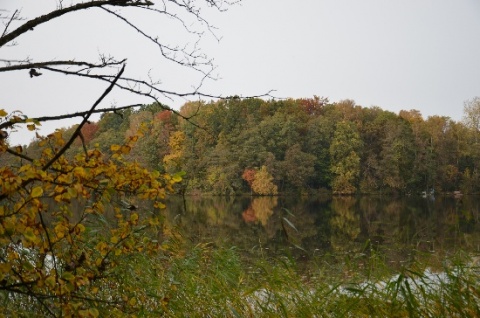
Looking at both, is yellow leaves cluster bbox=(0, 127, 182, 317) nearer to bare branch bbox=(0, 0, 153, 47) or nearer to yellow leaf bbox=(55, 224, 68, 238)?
yellow leaf bbox=(55, 224, 68, 238)

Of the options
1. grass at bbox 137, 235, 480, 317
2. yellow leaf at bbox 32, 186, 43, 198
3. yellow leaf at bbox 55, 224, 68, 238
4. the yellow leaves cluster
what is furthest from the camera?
grass at bbox 137, 235, 480, 317

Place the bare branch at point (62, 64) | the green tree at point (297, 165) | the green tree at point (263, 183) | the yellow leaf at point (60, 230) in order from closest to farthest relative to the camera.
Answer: the yellow leaf at point (60, 230)
the bare branch at point (62, 64)
the green tree at point (263, 183)
the green tree at point (297, 165)

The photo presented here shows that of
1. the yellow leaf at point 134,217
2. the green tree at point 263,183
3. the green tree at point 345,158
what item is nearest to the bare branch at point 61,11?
the yellow leaf at point 134,217

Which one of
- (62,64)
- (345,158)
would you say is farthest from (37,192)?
(345,158)

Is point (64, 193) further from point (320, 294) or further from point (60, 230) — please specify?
point (320, 294)

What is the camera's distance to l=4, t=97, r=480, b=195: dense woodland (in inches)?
2100

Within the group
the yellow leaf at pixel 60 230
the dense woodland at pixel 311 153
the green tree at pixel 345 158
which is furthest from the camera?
the green tree at pixel 345 158

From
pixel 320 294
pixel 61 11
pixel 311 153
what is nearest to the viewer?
pixel 61 11

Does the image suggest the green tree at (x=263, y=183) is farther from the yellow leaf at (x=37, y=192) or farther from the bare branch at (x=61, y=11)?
the yellow leaf at (x=37, y=192)

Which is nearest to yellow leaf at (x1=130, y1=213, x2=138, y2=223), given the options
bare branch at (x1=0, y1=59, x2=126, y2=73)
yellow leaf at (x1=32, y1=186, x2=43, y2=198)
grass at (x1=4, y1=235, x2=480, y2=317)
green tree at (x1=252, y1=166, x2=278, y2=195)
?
grass at (x1=4, y1=235, x2=480, y2=317)

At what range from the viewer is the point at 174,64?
3.77m

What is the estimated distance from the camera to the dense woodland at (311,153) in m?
53.3

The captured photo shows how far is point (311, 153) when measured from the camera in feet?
185

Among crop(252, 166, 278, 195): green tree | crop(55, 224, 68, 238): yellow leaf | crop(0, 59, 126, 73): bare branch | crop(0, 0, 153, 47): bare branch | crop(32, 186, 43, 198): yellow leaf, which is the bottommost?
crop(252, 166, 278, 195): green tree
